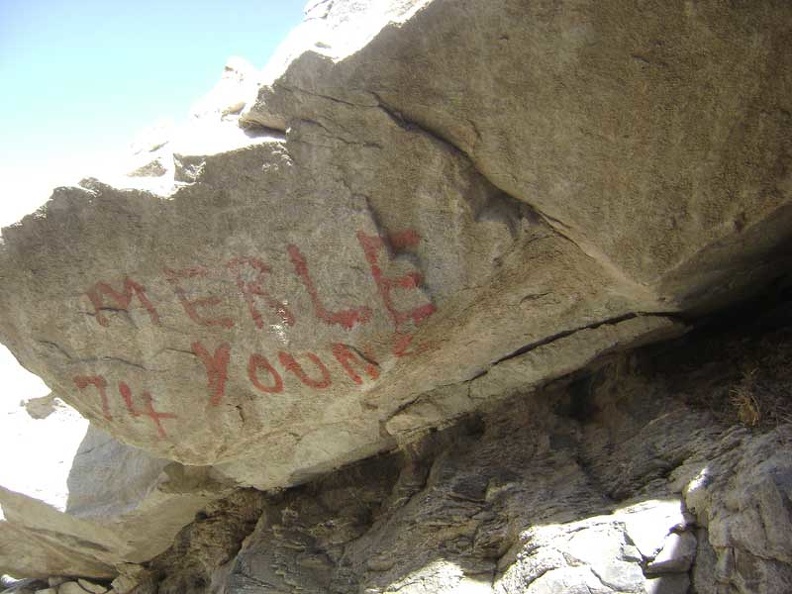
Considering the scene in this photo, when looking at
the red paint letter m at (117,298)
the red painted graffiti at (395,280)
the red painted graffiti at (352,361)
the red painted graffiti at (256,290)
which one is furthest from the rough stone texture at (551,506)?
the red paint letter m at (117,298)

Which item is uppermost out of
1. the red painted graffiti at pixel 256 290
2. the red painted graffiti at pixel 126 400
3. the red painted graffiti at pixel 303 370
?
the red painted graffiti at pixel 256 290

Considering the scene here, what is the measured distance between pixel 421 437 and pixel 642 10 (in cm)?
Result: 208

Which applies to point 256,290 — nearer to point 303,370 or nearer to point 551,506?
point 303,370

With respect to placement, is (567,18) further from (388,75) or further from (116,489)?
(116,489)

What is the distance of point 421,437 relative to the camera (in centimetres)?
311

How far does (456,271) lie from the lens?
237 centimetres

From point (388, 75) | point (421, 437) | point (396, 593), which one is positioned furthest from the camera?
point (421, 437)

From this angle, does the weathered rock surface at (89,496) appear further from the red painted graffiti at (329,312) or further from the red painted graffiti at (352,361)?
the red painted graffiti at (329,312)

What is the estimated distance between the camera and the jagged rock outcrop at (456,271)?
1973 millimetres

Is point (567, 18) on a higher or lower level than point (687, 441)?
higher

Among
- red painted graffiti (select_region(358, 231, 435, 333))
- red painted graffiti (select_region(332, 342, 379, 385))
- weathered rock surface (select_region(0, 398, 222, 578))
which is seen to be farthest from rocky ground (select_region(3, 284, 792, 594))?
red painted graffiti (select_region(358, 231, 435, 333))

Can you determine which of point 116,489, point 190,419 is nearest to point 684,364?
point 190,419

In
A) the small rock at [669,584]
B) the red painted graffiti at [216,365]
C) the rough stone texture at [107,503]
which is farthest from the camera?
the rough stone texture at [107,503]

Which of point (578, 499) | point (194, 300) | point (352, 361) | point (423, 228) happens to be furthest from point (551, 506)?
point (194, 300)
